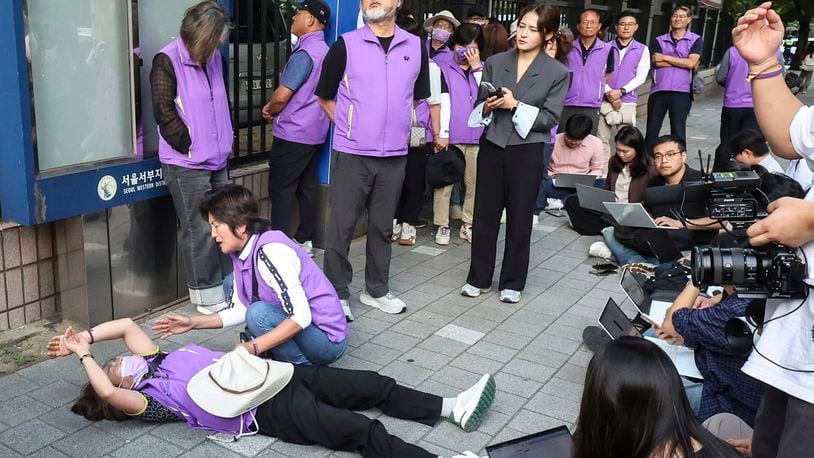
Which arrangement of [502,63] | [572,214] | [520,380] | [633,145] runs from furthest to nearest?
[572,214], [633,145], [502,63], [520,380]

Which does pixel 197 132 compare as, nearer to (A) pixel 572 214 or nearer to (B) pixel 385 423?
(B) pixel 385 423

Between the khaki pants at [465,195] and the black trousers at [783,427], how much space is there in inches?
163

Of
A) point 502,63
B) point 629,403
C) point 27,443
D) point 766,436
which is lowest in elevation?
point 27,443

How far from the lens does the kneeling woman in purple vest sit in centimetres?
348

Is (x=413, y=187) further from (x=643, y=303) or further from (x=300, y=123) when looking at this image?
(x=643, y=303)

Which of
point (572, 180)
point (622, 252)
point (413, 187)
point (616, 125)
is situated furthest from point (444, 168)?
point (616, 125)

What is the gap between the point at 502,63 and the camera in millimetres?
4891

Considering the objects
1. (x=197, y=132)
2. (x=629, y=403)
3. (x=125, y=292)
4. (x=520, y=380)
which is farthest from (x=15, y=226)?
(x=629, y=403)

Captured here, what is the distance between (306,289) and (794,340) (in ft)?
7.12

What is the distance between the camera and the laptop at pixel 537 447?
2775 mm

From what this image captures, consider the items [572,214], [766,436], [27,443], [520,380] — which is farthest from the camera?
[572,214]

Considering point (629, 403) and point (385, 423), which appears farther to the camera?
point (385, 423)

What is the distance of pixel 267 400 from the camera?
3.23m

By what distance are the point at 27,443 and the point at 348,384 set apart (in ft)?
4.31
